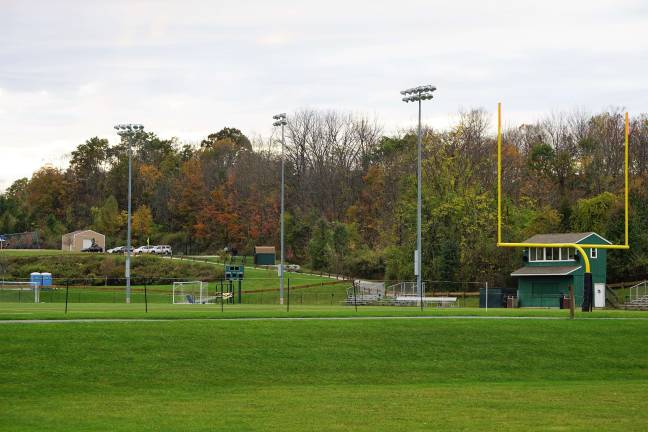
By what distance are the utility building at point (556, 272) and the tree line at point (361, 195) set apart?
10.5m

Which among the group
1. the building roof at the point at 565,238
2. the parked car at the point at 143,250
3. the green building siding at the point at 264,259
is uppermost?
the building roof at the point at 565,238

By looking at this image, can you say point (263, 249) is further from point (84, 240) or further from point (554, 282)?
point (554, 282)

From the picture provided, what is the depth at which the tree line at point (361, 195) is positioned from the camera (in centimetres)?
8662

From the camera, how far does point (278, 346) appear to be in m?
31.9

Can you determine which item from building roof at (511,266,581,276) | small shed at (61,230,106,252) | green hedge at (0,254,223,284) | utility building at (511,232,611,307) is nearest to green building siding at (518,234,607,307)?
utility building at (511,232,611,307)

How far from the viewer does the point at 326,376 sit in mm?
29375

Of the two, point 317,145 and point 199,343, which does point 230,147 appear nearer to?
point 317,145

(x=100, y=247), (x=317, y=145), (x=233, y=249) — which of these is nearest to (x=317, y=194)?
(x=317, y=145)

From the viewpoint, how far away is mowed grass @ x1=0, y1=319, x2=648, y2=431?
21.2 metres

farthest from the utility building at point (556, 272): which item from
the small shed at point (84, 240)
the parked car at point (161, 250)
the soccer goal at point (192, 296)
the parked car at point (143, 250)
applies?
the small shed at point (84, 240)

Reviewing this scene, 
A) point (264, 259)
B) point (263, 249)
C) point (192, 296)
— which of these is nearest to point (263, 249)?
point (263, 249)

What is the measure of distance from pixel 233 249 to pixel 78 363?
81650mm

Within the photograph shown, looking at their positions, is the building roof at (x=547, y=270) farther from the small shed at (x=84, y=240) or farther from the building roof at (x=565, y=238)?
the small shed at (x=84, y=240)

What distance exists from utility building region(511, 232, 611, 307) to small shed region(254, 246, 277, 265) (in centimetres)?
3834
